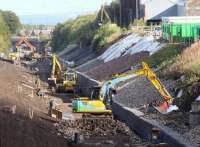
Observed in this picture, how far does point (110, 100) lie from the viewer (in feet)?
112

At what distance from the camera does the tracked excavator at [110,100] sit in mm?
29406

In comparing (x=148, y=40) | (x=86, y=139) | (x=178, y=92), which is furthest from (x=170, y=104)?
(x=148, y=40)

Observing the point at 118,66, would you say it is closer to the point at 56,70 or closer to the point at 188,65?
the point at 56,70

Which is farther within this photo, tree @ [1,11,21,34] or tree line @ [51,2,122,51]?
tree @ [1,11,21,34]

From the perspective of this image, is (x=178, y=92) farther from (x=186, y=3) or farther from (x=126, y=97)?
(x=186, y=3)

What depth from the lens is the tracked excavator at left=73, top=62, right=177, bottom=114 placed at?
96.5ft

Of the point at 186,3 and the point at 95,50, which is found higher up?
the point at 186,3

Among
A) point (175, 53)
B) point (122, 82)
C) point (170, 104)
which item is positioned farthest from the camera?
point (175, 53)

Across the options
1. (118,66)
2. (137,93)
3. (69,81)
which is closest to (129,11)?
(118,66)

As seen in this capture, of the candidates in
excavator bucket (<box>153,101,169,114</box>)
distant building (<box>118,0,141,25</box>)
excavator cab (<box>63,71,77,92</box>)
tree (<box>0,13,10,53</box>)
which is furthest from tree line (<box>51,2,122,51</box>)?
excavator bucket (<box>153,101,169,114</box>)

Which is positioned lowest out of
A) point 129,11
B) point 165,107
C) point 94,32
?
point 94,32

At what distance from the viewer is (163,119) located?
2631 centimetres

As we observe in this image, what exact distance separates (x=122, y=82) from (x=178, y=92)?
6.99 meters

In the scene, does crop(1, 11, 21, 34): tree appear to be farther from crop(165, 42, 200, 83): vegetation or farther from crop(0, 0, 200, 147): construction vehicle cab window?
crop(165, 42, 200, 83): vegetation
